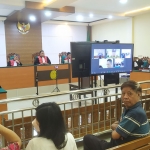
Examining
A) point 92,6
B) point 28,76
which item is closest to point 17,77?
point 28,76

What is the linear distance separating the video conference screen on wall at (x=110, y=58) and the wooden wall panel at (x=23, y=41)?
7082mm

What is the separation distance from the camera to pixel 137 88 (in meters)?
1.70

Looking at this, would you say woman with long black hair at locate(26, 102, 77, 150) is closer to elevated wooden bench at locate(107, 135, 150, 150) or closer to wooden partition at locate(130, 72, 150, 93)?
elevated wooden bench at locate(107, 135, 150, 150)

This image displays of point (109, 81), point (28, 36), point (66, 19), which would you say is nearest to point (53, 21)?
point (66, 19)

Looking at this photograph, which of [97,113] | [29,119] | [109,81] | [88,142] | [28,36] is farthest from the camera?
[28,36]

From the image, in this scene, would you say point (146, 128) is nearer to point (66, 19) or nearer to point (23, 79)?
point (23, 79)

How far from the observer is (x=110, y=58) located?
337 centimetres

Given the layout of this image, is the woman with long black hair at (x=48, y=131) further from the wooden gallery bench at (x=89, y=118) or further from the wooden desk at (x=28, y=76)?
the wooden desk at (x=28, y=76)

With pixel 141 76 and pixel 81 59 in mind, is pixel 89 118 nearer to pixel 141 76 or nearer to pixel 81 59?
pixel 81 59

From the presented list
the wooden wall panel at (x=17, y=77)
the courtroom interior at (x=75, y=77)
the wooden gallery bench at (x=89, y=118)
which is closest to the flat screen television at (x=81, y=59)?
the courtroom interior at (x=75, y=77)

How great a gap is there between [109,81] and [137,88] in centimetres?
181

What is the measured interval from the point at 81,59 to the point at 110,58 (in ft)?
1.65

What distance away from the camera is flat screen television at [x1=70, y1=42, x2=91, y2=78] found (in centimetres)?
320

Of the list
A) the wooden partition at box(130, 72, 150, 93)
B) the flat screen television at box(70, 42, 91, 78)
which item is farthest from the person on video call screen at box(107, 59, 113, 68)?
the wooden partition at box(130, 72, 150, 93)
